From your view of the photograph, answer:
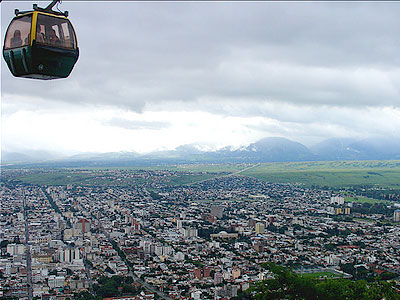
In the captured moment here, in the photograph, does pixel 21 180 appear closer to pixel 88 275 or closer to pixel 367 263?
pixel 88 275

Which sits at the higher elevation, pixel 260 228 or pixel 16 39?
pixel 16 39

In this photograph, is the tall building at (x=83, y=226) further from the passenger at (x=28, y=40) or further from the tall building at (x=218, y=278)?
the passenger at (x=28, y=40)

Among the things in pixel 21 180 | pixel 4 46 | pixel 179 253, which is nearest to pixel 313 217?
pixel 179 253

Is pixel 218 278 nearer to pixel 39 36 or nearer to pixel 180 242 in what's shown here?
pixel 180 242

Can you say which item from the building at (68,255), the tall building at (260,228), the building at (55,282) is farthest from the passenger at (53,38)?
the tall building at (260,228)

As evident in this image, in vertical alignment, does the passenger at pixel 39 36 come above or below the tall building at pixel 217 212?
above

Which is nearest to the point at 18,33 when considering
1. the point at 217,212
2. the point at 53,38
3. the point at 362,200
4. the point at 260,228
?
the point at 53,38
